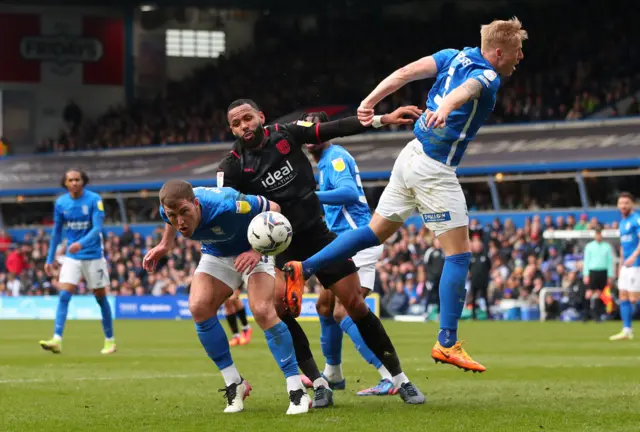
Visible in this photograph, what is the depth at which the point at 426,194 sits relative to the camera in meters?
8.62

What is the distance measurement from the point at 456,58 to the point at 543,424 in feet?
9.56

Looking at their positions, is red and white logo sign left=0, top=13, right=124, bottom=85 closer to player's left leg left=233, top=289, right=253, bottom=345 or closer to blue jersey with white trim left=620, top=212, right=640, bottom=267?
player's left leg left=233, top=289, right=253, bottom=345

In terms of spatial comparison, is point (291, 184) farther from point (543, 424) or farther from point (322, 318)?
point (543, 424)

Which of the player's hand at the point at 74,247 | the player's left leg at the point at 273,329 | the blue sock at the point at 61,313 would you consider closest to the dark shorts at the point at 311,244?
the player's left leg at the point at 273,329

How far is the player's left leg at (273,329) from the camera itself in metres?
8.11

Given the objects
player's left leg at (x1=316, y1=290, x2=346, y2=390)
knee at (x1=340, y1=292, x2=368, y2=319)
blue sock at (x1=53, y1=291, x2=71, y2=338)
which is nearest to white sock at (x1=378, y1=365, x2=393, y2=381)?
player's left leg at (x1=316, y1=290, x2=346, y2=390)

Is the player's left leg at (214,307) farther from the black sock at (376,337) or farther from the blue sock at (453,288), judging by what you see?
the blue sock at (453,288)

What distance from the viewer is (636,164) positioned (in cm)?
3097

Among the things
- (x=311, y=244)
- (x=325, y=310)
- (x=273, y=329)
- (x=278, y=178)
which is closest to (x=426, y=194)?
(x=311, y=244)

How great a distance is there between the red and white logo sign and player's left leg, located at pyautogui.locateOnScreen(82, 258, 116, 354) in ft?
114

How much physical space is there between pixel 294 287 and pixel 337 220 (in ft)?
9.09

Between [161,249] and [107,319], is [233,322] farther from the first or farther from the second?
[161,249]

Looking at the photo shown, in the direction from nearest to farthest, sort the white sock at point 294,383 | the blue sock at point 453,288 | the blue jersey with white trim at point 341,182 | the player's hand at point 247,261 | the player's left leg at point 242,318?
1. the player's hand at point 247,261
2. the white sock at point 294,383
3. the blue sock at point 453,288
4. the blue jersey with white trim at point 341,182
5. the player's left leg at point 242,318

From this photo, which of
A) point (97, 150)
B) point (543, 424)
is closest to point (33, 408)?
point (543, 424)
